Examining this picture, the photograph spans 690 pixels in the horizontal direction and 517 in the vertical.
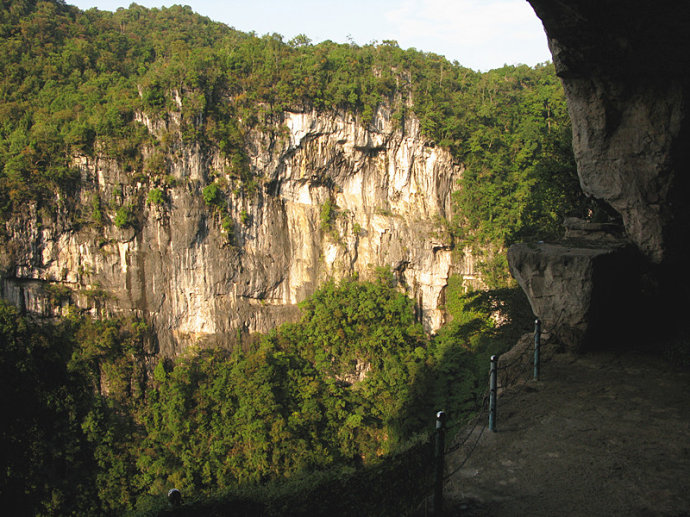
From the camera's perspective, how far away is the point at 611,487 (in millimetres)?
3373

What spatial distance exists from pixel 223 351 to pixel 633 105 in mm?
21155

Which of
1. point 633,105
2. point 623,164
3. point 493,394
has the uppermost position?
point 633,105

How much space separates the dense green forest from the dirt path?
768 cm

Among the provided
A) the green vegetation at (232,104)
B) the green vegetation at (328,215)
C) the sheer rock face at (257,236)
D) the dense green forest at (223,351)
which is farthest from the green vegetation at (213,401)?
the green vegetation at (232,104)

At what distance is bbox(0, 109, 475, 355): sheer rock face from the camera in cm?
A: 2200

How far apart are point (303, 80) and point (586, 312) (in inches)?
829

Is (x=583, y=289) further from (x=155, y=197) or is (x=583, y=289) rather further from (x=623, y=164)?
(x=155, y=197)

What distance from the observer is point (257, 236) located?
24500 mm

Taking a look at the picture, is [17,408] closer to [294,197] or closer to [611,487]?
[294,197]

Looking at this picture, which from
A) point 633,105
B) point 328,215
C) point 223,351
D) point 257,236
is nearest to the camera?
point 633,105

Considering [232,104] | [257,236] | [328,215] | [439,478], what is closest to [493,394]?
[439,478]

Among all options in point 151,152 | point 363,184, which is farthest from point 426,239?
point 151,152

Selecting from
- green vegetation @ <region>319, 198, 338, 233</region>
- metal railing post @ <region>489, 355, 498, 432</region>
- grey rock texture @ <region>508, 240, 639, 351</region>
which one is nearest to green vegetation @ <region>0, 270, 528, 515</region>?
green vegetation @ <region>319, 198, 338, 233</region>

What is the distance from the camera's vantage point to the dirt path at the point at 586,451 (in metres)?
3.27
